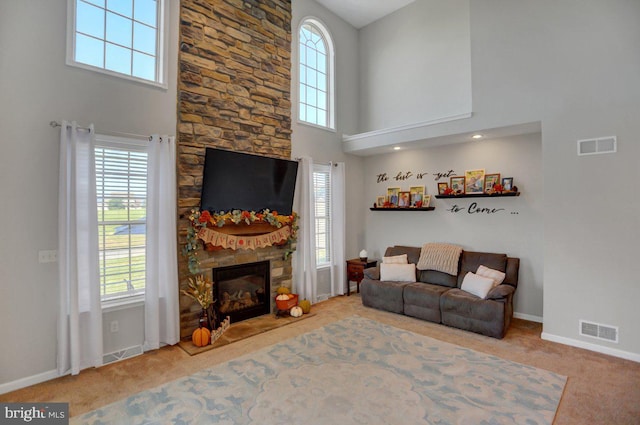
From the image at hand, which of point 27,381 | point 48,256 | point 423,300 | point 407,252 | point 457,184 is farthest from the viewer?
point 407,252

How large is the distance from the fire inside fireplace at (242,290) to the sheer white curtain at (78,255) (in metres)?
1.32

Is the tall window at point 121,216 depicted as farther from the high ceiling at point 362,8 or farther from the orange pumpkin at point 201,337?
the high ceiling at point 362,8

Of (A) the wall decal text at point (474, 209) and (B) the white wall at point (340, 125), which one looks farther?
(B) the white wall at point (340, 125)

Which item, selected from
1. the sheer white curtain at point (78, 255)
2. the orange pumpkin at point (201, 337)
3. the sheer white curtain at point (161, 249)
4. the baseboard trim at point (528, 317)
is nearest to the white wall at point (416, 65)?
the baseboard trim at point (528, 317)

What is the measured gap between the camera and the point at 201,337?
3.60 metres

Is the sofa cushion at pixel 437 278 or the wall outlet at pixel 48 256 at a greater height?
the wall outlet at pixel 48 256

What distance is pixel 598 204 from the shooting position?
3.42 metres

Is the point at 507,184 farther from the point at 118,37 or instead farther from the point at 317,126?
the point at 118,37

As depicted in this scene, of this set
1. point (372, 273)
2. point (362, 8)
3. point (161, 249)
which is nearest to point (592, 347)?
point (372, 273)

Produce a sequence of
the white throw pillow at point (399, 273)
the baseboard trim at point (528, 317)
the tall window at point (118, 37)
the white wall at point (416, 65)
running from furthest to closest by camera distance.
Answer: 1. the white wall at point (416, 65)
2. the white throw pillow at point (399, 273)
3. the baseboard trim at point (528, 317)
4. the tall window at point (118, 37)

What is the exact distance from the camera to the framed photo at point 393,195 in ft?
18.9

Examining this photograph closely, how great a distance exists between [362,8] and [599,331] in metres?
5.86

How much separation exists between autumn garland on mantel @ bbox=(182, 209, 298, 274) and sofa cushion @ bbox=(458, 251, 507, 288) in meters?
2.65

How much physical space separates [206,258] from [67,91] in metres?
2.21
